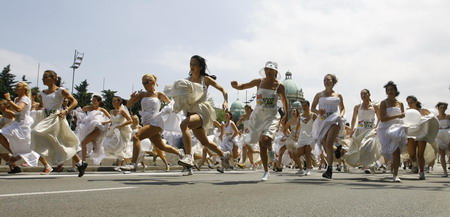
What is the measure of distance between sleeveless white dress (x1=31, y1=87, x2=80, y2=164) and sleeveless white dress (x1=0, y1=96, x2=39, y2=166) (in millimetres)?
1137

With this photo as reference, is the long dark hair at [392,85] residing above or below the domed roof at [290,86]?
below

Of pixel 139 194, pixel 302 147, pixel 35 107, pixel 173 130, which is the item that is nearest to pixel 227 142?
pixel 173 130

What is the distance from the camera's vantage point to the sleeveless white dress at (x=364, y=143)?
1187cm

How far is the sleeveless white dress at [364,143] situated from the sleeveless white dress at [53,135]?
6532 mm

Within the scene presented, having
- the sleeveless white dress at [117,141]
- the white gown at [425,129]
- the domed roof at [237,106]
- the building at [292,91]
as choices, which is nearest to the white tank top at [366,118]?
the white gown at [425,129]

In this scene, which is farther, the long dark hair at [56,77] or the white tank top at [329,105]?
the white tank top at [329,105]

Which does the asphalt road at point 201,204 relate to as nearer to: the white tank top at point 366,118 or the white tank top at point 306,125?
the white tank top at point 366,118

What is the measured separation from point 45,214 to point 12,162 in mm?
6849

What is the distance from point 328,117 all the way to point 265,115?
90.0 inches

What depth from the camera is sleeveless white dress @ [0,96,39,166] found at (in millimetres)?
9938

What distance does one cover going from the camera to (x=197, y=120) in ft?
29.0

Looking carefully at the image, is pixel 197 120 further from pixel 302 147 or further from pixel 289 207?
pixel 302 147

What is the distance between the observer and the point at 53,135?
9.01 m

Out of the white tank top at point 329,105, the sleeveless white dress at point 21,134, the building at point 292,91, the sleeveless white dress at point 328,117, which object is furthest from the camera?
the building at point 292,91
